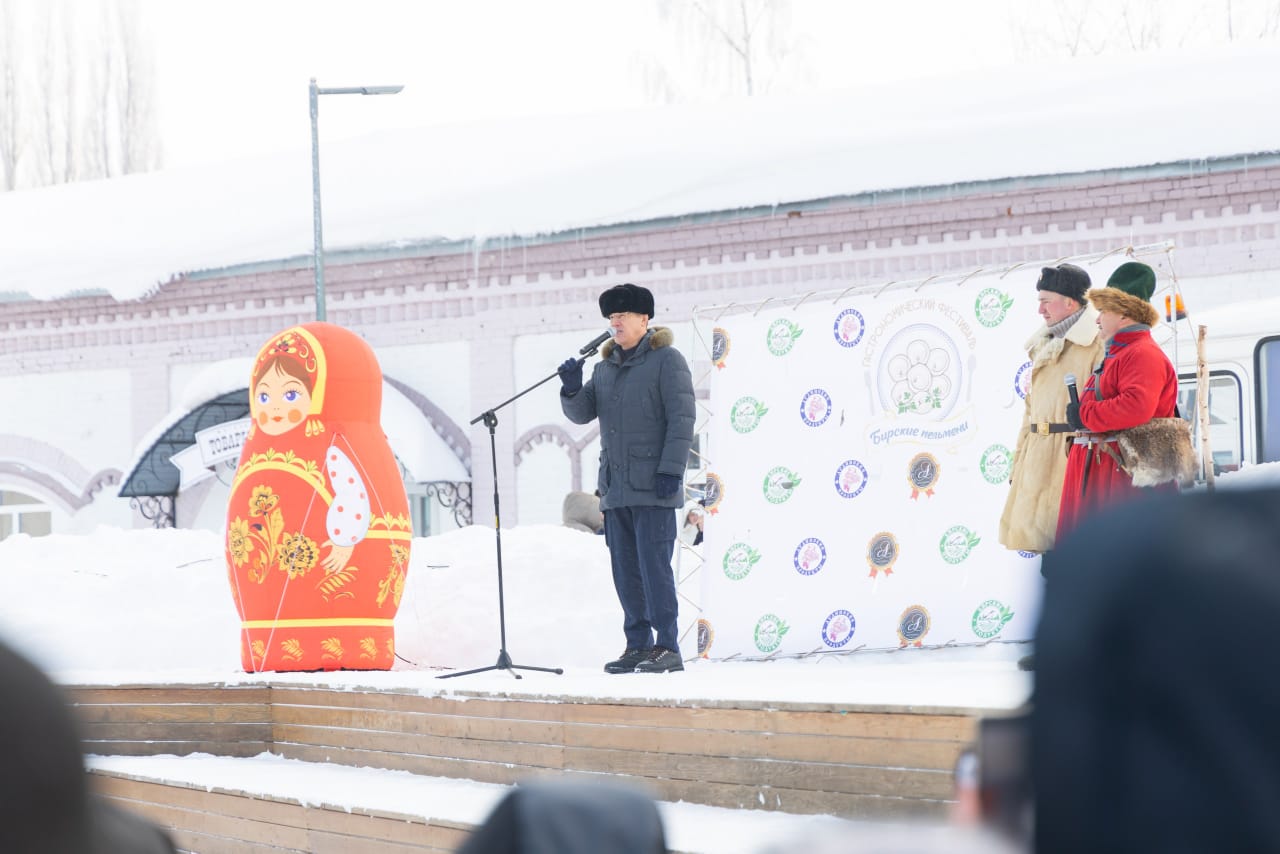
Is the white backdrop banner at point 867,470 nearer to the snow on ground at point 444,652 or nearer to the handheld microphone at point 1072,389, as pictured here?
the snow on ground at point 444,652

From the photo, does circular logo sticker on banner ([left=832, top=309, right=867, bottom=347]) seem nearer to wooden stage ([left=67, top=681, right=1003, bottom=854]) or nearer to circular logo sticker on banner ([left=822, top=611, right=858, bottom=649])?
circular logo sticker on banner ([left=822, top=611, right=858, bottom=649])

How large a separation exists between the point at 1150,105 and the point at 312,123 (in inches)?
344

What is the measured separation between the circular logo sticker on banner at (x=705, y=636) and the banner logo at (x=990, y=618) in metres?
1.46

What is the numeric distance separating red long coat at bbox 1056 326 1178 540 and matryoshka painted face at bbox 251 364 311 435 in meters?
3.81

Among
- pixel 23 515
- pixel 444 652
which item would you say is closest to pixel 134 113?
pixel 23 515

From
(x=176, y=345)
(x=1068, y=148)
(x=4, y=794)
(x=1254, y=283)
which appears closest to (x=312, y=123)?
(x=176, y=345)

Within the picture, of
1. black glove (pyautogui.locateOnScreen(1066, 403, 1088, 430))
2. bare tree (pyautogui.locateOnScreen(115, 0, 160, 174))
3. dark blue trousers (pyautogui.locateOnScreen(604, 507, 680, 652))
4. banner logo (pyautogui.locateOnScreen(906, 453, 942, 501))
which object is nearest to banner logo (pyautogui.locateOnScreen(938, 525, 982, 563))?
banner logo (pyautogui.locateOnScreen(906, 453, 942, 501))

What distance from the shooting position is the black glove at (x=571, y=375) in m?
6.64

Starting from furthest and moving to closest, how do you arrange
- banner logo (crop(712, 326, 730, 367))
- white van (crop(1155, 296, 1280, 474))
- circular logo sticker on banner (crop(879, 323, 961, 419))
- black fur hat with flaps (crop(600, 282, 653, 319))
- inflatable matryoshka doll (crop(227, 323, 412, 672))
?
white van (crop(1155, 296, 1280, 474)), banner logo (crop(712, 326, 730, 367)), circular logo sticker on banner (crop(879, 323, 961, 419)), inflatable matryoshka doll (crop(227, 323, 412, 672)), black fur hat with flaps (crop(600, 282, 653, 319))

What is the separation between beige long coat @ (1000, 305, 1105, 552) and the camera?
19.4 ft

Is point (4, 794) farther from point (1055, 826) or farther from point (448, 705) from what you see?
point (448, 705)

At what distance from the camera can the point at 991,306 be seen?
763 centimetres

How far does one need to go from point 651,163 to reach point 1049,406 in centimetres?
1102

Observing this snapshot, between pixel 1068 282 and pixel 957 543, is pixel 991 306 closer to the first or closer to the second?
pixel 957 543
